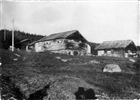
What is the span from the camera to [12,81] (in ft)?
38.0

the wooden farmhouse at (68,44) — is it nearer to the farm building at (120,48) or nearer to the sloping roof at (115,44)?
the farm building at (120,48)

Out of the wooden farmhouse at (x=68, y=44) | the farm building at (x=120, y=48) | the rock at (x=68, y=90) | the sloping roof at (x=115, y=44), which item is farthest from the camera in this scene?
the sloping roof at (x=115, y=44)

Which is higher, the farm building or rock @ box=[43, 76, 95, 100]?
the farm building

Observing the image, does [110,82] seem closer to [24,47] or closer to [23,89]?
[23,89]

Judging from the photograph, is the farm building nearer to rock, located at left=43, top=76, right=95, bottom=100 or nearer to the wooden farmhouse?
the wooden farmhouse

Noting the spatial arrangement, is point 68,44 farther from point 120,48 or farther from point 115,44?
point 115,44

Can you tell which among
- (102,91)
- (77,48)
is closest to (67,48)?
(77,48)

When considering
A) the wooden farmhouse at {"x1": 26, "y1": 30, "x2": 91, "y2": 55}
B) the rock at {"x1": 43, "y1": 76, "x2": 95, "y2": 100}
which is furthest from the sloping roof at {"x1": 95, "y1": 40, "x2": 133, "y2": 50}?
the rock at {"x1": 43, "y1": 76, "x2": 95, "y2": 100}

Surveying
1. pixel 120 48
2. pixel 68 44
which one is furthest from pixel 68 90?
pixel 120 48

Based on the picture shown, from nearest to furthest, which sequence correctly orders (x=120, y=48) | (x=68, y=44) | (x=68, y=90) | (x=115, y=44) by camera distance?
(x=68, y=90), (x=68, y=44), (x=120, y=48), (x=115, y=44)

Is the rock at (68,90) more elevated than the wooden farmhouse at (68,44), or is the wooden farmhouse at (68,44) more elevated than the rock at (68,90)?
the wooden farmhouse at (68,44)

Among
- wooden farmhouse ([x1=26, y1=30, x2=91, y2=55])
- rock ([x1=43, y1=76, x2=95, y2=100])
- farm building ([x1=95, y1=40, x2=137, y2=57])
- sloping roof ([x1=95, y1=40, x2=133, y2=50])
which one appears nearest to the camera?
rock ([x1=43, y1=76, x2=95, y2=100])

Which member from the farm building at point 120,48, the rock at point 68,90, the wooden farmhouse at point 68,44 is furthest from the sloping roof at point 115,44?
the rock at point 68,90

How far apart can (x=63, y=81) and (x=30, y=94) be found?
2.53 metres
